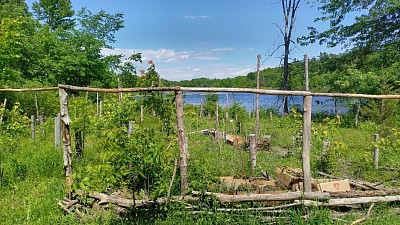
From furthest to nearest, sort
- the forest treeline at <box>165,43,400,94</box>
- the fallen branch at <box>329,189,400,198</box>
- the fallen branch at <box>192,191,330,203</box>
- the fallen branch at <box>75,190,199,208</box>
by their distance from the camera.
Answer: the forest treeline at <box>165,43,400,94</box> < the fallen branch at <box>329,189,400,198</box> < the fallen branch at <box>192,191,330,203</box> < the fallen branch at <box>75,190,199,208</box>

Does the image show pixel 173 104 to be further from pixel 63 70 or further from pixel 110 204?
pixel 63 70

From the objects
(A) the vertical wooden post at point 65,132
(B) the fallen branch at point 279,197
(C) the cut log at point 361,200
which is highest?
(A) the vertical wooden post at point 65,132

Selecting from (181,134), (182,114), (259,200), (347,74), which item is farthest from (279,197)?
(347,74)

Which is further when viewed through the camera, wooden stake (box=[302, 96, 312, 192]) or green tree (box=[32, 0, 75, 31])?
green tree (box=[32, 0, 75, 31])

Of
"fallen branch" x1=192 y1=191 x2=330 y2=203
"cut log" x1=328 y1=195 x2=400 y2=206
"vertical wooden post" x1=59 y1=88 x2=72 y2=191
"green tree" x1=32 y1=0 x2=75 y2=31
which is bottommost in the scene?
"cut log" x1=328 y1=195 x2=400 y2=206

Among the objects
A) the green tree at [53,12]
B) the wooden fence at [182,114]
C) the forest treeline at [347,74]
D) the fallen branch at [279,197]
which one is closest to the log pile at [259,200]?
the fallen branch at [279,197]

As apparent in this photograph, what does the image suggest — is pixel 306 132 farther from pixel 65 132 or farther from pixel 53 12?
pixel 53 12

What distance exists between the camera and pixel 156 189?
3377 millimetres

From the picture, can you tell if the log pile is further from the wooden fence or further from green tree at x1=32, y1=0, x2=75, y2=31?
green tree at x1=32, y1=0, x2=75, y2=31

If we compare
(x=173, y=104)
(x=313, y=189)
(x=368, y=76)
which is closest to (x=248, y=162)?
(x=313, y=189)

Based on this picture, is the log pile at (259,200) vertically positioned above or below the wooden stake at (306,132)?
below

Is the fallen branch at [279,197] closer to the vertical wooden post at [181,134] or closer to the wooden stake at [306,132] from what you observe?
the wooden stake at [306,132]

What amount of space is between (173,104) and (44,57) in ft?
43.0

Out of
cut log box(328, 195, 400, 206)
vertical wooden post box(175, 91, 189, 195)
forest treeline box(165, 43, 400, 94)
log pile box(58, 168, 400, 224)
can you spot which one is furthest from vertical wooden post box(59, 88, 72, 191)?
forest treeline box(165, 43, 400, 94)
